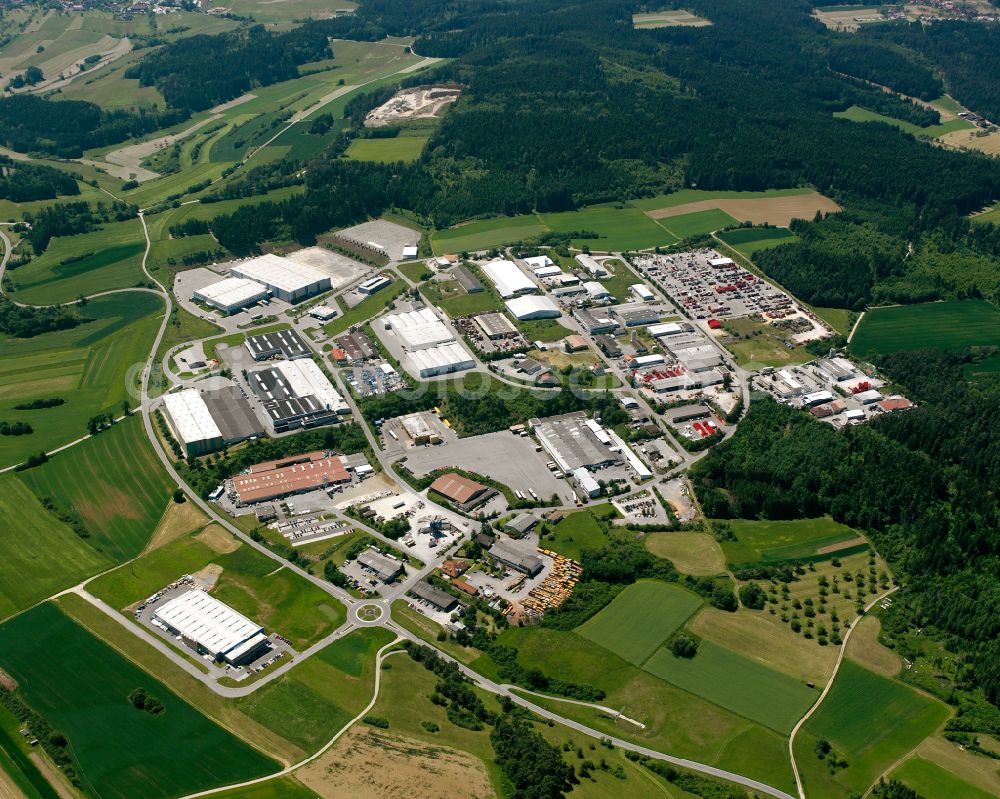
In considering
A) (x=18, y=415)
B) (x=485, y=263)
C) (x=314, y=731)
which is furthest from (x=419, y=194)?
(x=314, y=731)

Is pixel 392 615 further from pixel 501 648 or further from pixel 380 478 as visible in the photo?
pixel 380 478

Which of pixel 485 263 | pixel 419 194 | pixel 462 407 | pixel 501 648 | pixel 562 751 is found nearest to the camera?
pixel 562 751

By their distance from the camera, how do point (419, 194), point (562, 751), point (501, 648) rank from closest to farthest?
point (562, 751) < point (501, 648) < point (419, 194)

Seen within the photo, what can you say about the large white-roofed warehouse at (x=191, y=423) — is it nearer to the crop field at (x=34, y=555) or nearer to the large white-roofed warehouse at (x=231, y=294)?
the crop field at (x=34, y=555)

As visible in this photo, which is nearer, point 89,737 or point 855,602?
point 89,737

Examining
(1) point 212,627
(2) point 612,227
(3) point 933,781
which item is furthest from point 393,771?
(2) point 612,227
